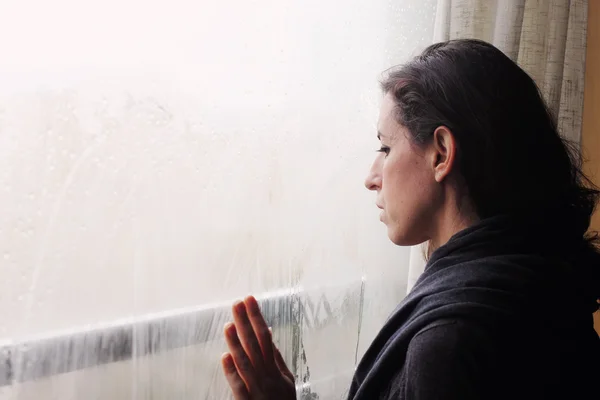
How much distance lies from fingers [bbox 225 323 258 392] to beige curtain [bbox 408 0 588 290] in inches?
21.3

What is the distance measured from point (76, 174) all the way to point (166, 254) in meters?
0.19

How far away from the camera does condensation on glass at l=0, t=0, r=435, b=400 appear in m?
0.89

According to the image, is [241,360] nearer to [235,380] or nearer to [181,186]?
[235,380]

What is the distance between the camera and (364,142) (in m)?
1.27

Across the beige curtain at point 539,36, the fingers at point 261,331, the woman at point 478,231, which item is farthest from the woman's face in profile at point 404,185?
the beige curtain at point 539,36

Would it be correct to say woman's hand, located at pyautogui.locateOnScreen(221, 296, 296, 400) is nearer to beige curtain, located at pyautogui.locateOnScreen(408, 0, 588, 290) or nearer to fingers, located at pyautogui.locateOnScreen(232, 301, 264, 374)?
fingers, located at pyautogui.locateOnScreen(232, 301, 264, 374)

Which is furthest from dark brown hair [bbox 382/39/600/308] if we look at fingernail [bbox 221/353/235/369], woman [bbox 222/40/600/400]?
fingernail [bbox 221/353/235/369]

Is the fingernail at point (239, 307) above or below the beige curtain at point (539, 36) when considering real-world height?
below

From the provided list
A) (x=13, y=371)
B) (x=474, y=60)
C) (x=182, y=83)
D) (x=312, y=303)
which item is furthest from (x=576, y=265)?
(x=13, y=371)

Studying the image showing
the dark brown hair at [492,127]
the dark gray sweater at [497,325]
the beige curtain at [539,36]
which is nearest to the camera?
the dark gray sweater at [497,325]

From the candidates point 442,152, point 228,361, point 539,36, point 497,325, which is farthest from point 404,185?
point 539,36

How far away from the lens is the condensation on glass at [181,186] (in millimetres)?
889

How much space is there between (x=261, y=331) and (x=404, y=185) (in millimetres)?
284

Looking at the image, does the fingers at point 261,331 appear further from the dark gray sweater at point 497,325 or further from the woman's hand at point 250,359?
the dark gray sweater at point 497,325
